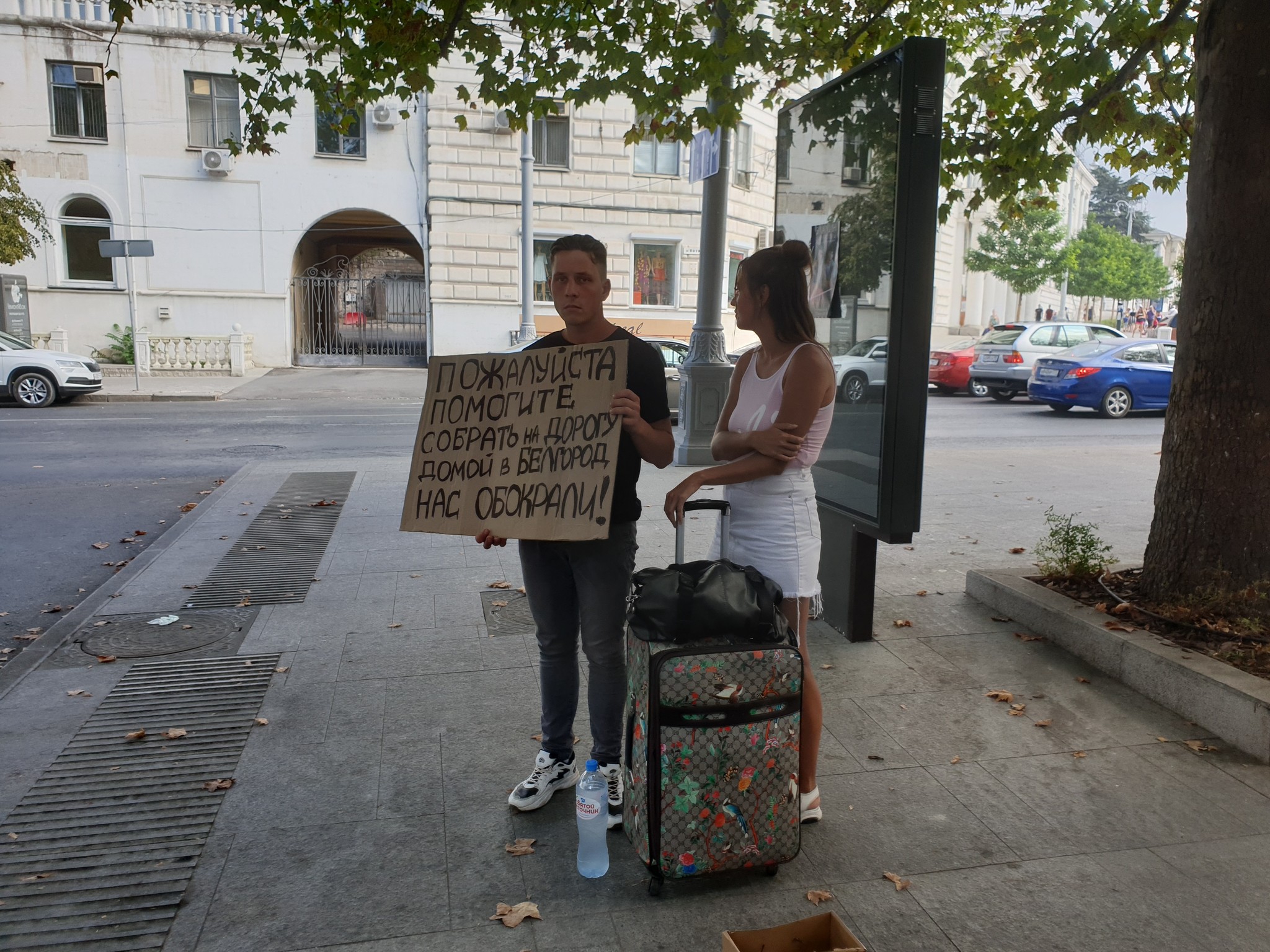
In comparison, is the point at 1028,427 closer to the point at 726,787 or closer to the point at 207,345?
the point at 726,787

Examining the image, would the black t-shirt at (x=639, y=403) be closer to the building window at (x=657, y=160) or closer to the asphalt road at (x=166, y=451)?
the asphalt road at (x=166, y=451)

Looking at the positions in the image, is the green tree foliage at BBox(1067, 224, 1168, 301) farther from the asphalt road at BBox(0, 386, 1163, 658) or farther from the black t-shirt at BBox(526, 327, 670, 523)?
the black t-shirt at BBox(526, 327, 670, 523)

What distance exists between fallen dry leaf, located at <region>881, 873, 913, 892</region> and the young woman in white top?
1.11 feet

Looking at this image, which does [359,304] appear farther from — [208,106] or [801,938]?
[801,938]

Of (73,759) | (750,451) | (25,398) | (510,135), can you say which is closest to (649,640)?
(750,451)

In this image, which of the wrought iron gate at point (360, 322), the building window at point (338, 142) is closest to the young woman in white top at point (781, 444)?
the wrought iron gate at point (360, 322)

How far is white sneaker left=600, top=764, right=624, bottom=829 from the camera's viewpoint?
11.0 ft

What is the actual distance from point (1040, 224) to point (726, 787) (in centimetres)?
4612

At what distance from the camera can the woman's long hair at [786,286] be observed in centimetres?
314

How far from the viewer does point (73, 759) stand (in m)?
3.95

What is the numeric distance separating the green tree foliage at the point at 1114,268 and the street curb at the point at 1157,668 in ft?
179

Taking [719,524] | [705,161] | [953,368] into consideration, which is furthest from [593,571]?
[953,368]

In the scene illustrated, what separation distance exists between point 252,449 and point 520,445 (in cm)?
1085

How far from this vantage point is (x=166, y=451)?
42.2ft
